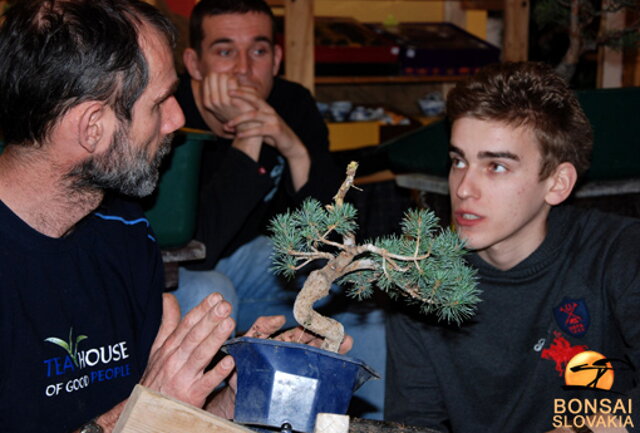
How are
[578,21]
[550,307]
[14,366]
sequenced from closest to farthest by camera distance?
1. [14,366]
2. [550,307]
3. [578,21]

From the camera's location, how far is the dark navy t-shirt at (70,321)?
1.19 m

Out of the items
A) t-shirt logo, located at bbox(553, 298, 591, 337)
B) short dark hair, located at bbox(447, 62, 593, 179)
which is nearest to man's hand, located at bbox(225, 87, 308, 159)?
short dark hair, located at bbox(447, 62, 593, 179)

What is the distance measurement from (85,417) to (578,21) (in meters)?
2.21

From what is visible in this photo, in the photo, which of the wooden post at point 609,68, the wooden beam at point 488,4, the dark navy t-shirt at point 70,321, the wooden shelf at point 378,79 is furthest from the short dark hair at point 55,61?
the wooden beam at point 488,4

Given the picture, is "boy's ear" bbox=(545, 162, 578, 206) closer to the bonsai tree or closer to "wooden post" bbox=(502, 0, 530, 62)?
the bonsai tree

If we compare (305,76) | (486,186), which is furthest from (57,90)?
(305,76)

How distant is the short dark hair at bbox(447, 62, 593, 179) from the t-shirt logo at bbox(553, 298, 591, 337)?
0.30m

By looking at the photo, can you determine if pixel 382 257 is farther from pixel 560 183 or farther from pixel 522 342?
pixel 560 183

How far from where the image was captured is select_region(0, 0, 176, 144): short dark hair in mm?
1224

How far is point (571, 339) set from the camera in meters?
1.53

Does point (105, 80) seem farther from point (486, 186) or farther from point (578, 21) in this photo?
point (578, 21)

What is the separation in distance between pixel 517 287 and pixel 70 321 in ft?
3.10

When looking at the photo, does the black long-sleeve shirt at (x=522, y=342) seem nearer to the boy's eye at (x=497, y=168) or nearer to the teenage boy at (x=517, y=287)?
the teenage boy at (x=517, y=287)

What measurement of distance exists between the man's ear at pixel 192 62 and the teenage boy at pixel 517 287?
1.15m
